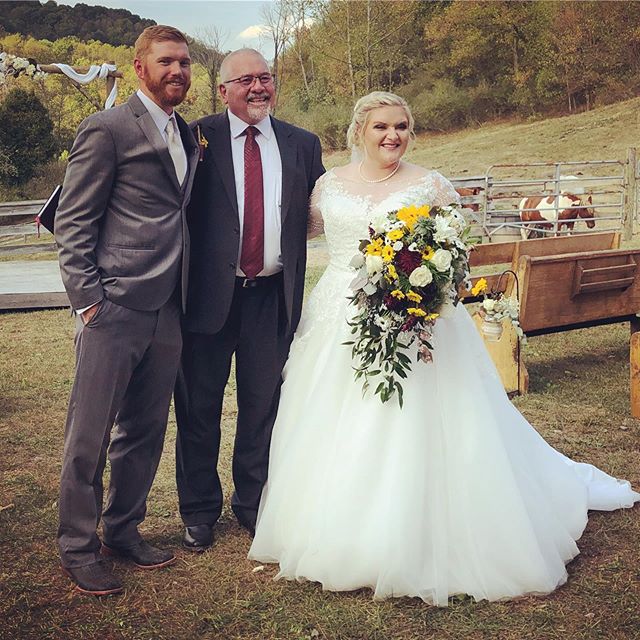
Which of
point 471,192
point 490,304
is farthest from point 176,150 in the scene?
point 471,192

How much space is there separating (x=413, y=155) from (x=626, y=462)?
2973 cm

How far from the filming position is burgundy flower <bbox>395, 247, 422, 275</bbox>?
11.4 ft

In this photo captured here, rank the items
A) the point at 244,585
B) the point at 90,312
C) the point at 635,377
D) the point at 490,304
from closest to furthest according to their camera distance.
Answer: the point at 90,312
the point at 244,585
the point at 490,304
the point at 635,377

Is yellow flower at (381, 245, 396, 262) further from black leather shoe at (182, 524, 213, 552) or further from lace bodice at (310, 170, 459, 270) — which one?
black leather shoe at (182, 524, 213, 552)

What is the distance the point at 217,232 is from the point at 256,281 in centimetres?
30

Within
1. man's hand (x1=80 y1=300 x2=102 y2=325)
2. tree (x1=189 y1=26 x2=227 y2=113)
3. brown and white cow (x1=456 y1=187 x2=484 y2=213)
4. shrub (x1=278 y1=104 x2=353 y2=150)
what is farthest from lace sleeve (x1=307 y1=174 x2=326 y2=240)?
shrub (x1=278 y1=104 x2=353 y2=150)

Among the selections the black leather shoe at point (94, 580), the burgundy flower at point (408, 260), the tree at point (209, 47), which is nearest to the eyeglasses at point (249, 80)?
the burgundy flower at point (408, 260)

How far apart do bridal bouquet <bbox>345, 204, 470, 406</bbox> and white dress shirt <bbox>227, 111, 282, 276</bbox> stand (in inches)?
17.8

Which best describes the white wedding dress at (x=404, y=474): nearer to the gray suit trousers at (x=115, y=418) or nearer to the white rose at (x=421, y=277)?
the white rose at (x=421, y=277)

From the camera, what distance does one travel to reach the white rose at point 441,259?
344 cm

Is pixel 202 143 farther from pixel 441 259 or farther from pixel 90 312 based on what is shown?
pixel 441 259

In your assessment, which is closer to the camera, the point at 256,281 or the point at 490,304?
the point at 256,281

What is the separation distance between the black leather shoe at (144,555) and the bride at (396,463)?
1.30 ft

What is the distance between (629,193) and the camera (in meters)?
16.5
